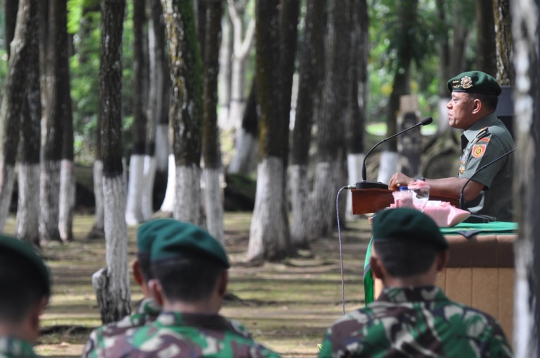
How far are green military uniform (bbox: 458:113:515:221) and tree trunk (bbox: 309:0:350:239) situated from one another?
13001 millimetres

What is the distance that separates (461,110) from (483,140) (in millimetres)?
328

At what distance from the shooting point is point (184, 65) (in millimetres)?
12219

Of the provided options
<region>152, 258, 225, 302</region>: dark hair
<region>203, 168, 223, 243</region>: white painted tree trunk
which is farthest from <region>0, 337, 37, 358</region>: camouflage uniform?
<region>203, 168, 223, 243</region>: white painted tree trunk

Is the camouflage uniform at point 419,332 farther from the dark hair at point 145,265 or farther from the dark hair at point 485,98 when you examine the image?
the dark hair at point 485,98

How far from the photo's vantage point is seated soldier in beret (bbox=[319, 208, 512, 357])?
3.72 metres

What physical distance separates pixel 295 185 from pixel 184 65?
7.05 m

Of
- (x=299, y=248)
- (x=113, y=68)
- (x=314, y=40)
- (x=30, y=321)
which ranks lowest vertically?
(x=299, y=248)

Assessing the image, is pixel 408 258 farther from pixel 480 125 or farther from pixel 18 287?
pixel 480 125

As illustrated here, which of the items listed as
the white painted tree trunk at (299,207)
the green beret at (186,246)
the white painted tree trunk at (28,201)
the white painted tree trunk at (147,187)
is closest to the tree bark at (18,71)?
the white painted tree trunk at (28,201)

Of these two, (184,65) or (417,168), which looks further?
(417,168)

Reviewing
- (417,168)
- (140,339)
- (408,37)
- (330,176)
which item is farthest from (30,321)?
(408,37)

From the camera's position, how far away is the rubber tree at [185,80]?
1217cm

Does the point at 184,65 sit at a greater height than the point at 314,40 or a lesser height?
lesser

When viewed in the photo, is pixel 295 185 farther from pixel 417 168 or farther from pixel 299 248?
pixel 417 168
